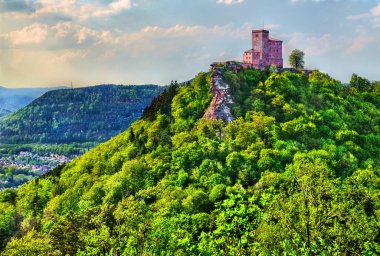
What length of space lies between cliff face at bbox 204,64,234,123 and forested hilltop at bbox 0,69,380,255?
4.25 feet

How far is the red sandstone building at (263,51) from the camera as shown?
106 metres

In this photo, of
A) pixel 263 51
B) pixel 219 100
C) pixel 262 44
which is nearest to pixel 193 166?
pixel 219 100

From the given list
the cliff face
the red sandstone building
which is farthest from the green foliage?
the cliff face

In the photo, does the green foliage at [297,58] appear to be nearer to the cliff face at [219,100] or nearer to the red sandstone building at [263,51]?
the red sandstone building at [263,51]

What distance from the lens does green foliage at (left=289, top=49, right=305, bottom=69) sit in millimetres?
113688

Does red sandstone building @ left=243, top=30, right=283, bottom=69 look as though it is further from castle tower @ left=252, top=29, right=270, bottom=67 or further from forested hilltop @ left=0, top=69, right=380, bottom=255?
forested hilltop @ left=0, top=69, right=380, bottom=255

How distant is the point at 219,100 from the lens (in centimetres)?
8475

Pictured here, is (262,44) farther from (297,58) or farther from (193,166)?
(193,166)

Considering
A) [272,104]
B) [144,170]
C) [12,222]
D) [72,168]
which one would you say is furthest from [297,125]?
[12,222]

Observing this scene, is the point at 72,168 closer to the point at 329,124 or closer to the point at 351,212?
the point at 329,124

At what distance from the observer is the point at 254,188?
65.6m

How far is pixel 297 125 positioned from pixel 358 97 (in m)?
29.6

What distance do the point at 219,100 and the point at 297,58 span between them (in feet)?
122

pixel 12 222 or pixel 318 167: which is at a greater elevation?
pixel 318 167
